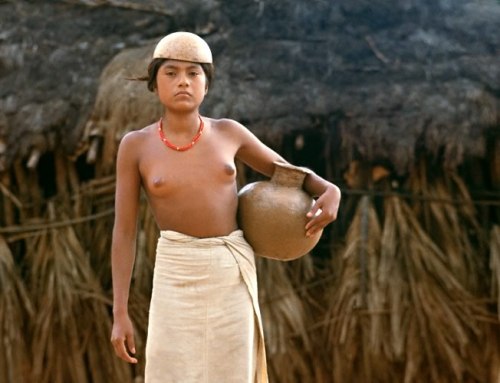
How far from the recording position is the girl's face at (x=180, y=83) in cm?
449

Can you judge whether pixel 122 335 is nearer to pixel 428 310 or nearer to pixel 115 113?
pixel 428 310

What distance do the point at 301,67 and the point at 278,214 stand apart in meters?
3.23

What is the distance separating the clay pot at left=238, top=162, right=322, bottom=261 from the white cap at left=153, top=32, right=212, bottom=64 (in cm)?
50

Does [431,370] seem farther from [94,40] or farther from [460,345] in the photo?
[94,40]

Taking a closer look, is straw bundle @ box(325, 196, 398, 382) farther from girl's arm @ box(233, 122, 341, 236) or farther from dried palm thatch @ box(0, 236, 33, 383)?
girl's arm @ box(233, 122, 341, 236)

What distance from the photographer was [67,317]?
25.3 ft

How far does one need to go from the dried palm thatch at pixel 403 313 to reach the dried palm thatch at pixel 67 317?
4.66ft

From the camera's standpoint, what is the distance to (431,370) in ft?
24.0

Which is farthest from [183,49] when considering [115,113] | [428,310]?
[428,310]

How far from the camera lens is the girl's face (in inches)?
177

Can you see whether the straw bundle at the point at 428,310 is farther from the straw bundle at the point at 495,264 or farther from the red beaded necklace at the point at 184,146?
the red beaded necklace at the point at 184,146

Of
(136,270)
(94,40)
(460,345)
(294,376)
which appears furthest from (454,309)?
(94,40)

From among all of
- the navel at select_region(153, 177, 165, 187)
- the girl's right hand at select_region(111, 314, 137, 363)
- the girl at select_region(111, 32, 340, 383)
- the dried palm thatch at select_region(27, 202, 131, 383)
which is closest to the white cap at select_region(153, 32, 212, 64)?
the girl at select_region(111, 32, 340, 383)

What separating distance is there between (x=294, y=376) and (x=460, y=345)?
3.15 feet
